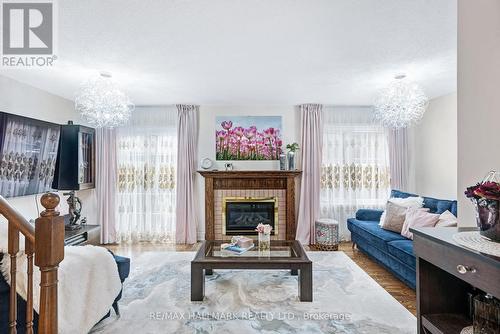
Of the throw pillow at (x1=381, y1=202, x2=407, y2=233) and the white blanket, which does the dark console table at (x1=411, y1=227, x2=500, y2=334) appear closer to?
the white blanket

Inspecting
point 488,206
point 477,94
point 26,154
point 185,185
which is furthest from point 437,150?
point 26,154

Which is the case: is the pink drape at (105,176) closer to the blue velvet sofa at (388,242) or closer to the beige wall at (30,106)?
the beige wall at (30,106)

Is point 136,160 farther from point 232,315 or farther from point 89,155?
point 232,315

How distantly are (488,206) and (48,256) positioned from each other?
5.86 ft

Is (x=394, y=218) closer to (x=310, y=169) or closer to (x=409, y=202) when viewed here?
(x=409, y=202)

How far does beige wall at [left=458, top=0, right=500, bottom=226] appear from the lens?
1.32 meters

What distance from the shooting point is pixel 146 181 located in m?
5.04

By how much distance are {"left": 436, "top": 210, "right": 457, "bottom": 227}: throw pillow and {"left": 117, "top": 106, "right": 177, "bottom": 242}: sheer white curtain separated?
13.6 ft

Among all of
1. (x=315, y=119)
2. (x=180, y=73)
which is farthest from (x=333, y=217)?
(x=180, y=73)

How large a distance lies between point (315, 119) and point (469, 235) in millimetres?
4052

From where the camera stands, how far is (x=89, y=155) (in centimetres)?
466

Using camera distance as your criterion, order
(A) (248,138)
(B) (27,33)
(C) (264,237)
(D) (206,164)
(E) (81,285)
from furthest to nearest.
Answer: (A) (248,138) < (D) (206,164) < (C) (264,237) < (B) (27,33) < (E) (81,285)

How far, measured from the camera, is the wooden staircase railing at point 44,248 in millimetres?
1137

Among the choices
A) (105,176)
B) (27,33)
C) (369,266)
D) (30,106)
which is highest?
(27,33)
